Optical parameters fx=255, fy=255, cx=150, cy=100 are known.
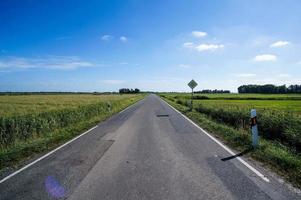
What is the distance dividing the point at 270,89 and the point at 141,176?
174461 mm

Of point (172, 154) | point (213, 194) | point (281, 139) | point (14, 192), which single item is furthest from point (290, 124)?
point (14, 192)

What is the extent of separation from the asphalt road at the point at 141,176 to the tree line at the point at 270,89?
165395 millimetres

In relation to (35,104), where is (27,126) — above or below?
above

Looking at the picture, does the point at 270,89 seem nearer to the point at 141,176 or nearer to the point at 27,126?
the point at 27,126

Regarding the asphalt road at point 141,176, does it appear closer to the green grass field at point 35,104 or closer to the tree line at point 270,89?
the green grass field at point 35,104

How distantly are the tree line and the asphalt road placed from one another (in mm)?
165395

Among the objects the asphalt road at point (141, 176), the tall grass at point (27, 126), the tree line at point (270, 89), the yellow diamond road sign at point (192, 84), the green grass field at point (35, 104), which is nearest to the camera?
the asphalt road at point (141, 176)

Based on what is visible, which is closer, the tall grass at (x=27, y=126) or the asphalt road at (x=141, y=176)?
the asphalt road at (x=141, y=176)

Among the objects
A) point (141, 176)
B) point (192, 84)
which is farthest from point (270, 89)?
point (141, 176)

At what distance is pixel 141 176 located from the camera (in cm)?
534

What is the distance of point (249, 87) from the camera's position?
178 m

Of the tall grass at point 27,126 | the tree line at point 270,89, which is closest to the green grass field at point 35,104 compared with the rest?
the tall grass at point 27,126

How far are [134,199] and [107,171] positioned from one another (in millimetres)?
1751

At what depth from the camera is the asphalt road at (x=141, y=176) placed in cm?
440
